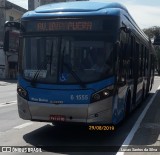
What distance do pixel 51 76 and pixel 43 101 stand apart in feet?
1.98

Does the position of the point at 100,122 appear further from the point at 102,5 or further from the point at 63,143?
the point at 102,5

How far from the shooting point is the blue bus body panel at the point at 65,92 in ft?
32.6

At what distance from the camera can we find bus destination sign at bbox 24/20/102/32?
33.9ft

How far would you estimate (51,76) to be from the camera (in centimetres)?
1026

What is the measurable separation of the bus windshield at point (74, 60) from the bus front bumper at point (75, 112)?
1.85 ft

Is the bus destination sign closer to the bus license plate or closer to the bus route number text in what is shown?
the bus route number text

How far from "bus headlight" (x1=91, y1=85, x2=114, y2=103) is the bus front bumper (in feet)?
0.27

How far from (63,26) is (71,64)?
96 centimetres

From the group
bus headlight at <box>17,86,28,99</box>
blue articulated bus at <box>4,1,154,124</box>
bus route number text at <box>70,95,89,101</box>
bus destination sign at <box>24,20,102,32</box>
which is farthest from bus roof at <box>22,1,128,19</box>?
bus route number text at <box>70,95,89,101</box>

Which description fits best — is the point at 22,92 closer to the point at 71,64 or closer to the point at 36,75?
the point at 36,75

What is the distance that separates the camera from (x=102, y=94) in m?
9.99

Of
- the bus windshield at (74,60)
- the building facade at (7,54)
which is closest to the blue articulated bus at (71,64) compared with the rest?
the bus windshield at (74,60)

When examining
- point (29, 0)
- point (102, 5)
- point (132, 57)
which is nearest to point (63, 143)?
point (102, 5)

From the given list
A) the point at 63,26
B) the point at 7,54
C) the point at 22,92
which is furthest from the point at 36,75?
the point at 7,54
